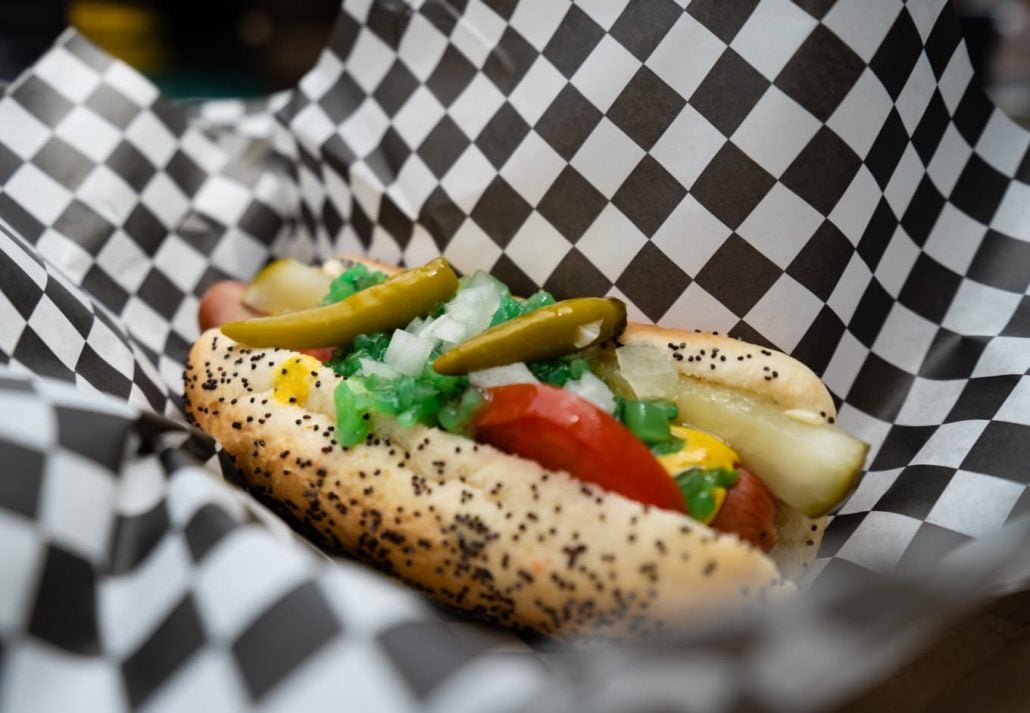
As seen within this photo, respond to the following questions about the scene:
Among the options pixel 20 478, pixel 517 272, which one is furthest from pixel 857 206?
pixel 20 478

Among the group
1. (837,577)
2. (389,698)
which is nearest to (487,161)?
(837,577)

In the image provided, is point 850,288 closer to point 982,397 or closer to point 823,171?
point 823,171

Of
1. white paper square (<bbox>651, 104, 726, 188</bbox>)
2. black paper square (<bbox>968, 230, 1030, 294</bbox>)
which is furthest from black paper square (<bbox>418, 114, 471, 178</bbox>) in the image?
black paper square (<bbox>968, 230, 1030, 294</bbox>)

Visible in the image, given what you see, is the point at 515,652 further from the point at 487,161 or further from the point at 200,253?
the point at 200,253

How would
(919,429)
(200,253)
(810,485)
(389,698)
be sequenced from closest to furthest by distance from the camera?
(389,698) → (810,485) → (919,429) → (200,253)

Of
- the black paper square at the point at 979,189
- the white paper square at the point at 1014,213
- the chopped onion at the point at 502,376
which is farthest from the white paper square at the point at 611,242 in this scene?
the white paper square at the point at 1014,213
